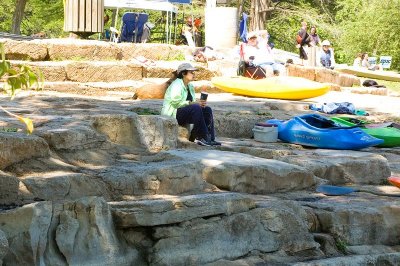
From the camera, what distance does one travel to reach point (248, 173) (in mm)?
8766

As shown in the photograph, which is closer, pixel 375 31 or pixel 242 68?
pixel 242 68

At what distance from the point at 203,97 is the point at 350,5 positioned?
3077 cm

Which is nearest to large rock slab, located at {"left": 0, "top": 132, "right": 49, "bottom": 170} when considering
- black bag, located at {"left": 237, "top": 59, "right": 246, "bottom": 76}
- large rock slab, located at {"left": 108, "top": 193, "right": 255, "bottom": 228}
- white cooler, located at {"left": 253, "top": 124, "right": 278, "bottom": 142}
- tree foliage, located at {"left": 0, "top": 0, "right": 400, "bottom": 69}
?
large rock slab, located at {"left": 108, "top": 193, "right": 255, "bottom": 228}

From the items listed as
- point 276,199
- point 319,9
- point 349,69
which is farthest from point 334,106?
point 319,9

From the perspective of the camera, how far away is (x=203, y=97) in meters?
10.5

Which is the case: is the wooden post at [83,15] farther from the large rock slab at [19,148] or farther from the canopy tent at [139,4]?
the large rock slab at [19,148]

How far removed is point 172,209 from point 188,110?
356 centimetres

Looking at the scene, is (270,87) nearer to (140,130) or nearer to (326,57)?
(140,130)

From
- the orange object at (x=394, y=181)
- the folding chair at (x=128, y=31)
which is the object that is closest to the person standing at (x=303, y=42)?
the folding chair at (x=128, y=31)

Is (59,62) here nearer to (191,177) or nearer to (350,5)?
(191,177)

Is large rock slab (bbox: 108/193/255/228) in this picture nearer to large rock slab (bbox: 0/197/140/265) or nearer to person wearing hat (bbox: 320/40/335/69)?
large rock slab (bbox: 0/197/140/265)

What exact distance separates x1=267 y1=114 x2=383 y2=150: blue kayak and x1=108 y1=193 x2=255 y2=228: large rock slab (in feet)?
13.2

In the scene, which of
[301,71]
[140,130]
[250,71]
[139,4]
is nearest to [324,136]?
[140,130]

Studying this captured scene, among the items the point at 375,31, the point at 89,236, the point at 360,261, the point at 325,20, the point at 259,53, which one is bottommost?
the point at 360,261
